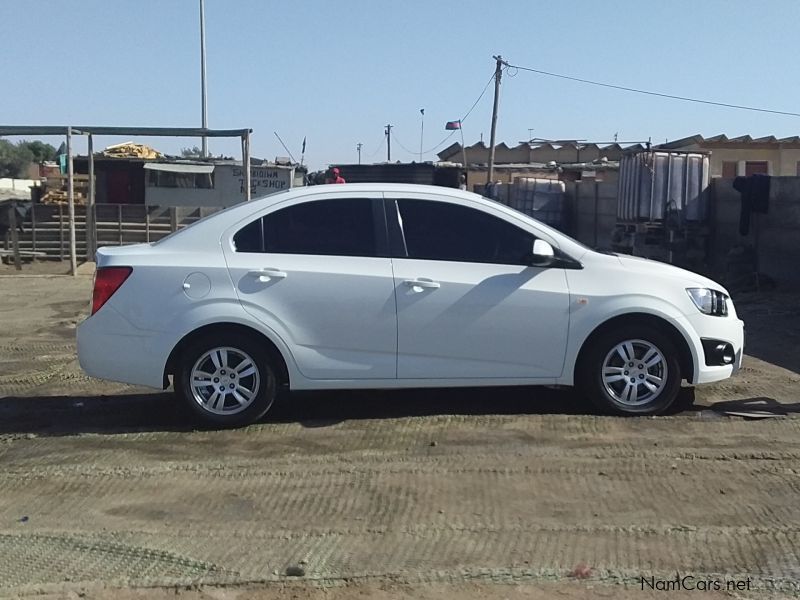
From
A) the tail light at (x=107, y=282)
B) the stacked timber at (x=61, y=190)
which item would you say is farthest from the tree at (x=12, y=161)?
the tail light at (x=107, y=282)

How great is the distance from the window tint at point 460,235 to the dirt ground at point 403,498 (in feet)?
3.76

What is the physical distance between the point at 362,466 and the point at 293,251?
5.68 ft

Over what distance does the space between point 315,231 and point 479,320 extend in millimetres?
1313

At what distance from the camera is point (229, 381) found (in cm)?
672

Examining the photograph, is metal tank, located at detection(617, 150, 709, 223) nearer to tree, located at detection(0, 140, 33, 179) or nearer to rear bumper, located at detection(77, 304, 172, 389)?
rear bumper, located at detection(77, 304, 172, 389)

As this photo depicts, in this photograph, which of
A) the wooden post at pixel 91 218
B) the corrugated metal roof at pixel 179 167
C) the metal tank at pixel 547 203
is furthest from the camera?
the corrugated metal roof at pixel 179 167

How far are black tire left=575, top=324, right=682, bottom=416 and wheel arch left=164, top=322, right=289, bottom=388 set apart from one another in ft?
6.90

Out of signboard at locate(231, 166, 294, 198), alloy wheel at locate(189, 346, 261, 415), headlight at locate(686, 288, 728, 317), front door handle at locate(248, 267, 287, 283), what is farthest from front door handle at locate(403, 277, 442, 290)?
signboard at locate(231, 166, 294, 198)

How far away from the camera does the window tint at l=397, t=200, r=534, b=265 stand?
6.89 m

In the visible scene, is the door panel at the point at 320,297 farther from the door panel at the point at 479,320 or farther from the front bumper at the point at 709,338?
the front bumper at the point at 709,338

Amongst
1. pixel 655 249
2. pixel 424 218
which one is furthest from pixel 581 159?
pixel 424 218

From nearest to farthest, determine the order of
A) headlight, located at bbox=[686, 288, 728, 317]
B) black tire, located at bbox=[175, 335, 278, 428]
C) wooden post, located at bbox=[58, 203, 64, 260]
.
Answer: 1. black tire, located at bbox=[175, 335, 278, 428]
2. headlight, located at bbox=[686, 288, 728, 317]
3. wooden post, located at bbox=[58, 203, 64, 260]

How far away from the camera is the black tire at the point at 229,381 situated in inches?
263

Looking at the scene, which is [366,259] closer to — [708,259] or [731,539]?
[731,539]
